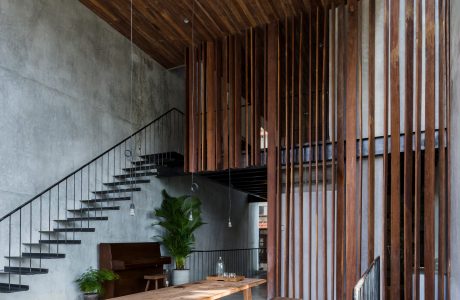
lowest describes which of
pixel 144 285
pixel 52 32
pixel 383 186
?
pixel 144 285

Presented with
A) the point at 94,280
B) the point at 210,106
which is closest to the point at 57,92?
the point at 210,106

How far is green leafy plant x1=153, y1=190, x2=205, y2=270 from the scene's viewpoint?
9.41 metres

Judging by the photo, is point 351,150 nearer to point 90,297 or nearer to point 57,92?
point 90,297

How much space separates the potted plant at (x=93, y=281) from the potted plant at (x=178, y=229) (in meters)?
1.88

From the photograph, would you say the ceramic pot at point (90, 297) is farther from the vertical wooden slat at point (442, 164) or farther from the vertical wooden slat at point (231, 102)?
the vertical wooden slat at point (442, 164)

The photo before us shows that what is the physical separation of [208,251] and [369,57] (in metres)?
6.56

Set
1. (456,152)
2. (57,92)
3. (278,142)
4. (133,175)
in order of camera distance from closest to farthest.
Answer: (456,152) < (278,142) < (57,92) < (133,175)

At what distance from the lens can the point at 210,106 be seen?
830 centimetres

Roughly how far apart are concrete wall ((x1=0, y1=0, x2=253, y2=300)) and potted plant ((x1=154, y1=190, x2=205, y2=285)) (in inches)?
17.2

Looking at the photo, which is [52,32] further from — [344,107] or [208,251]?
[208,251]

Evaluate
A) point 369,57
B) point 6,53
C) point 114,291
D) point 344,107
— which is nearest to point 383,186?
point 344,107

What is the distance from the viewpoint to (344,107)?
22.6ft

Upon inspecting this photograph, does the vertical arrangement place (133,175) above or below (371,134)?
below

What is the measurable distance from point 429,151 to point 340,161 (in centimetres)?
127
